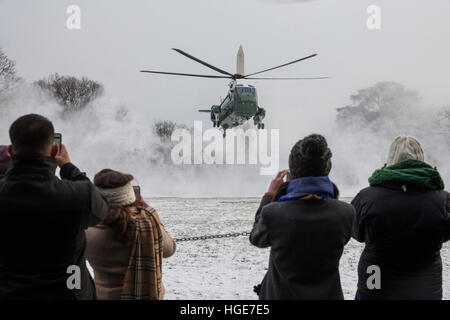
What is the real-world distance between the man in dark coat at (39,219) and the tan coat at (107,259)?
180 mm

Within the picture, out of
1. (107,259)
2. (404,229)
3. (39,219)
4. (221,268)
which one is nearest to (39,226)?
(39,219)

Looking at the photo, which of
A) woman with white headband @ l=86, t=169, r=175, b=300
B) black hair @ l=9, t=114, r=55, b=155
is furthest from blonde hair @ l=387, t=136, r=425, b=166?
black hair @ l=9, t=114, r=55, b=155

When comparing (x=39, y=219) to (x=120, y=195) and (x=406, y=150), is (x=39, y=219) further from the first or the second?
(x=406, y=150)

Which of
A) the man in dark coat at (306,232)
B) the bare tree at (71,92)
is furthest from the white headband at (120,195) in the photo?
the bare tree at (71,92)

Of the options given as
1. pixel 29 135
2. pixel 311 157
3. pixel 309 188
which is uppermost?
pixel 29 135

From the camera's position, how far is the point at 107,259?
253cm

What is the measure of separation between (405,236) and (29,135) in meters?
2.56

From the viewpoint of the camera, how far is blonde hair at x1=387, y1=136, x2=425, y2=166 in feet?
9.31

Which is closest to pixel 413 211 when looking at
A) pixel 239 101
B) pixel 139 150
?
pixel 239 101

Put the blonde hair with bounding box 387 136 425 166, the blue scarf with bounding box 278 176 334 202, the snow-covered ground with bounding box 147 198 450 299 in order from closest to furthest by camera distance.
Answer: the blue scarf with bounding box 278 176 334 202 → the blonde hair with bounding box 387 136 425 166 → the snow-covered ground with bounding box 147 198 450 299

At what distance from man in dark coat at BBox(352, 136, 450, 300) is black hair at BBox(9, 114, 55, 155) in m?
2.24

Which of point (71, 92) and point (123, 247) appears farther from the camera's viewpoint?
point (71, 92)

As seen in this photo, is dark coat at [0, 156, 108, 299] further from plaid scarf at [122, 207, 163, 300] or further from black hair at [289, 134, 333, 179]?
black hair at [289, 134, 333, 179]
